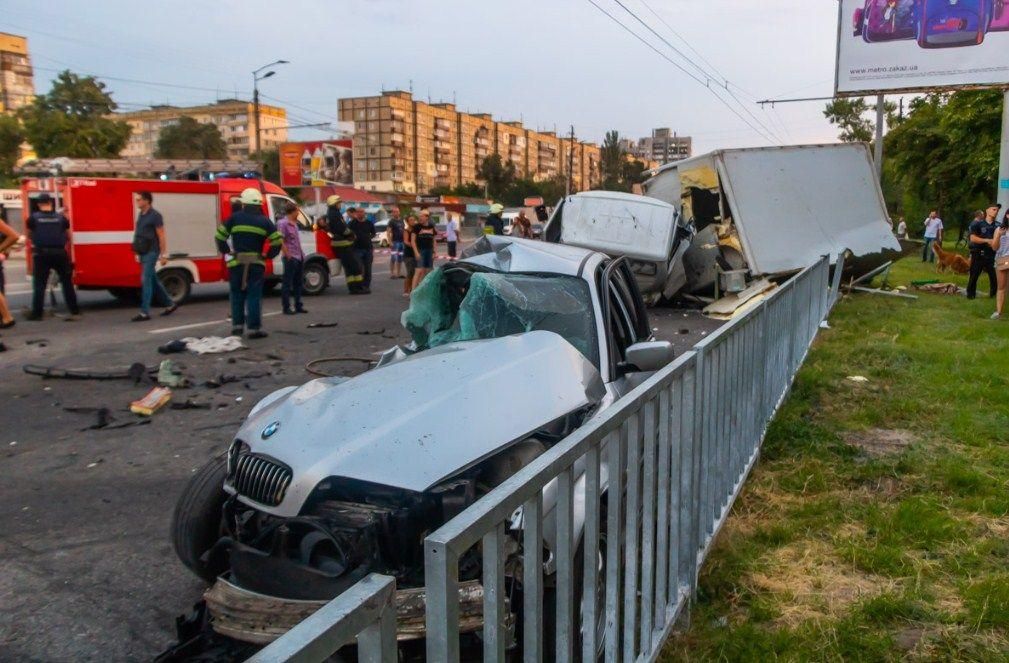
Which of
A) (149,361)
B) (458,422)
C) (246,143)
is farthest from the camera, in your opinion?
(246,143)

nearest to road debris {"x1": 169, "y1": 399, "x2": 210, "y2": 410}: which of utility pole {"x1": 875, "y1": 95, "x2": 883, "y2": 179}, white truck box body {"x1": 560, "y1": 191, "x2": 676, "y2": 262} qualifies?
white truck box body {"x1": 560, "y1": 191, "x2": 676, "y2": 262}

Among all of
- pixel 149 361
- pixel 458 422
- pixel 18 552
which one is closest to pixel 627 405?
pixel 458 422

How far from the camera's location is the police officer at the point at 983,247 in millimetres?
13797

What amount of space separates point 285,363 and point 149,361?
151 cm

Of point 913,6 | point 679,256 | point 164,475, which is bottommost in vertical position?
point 164,475

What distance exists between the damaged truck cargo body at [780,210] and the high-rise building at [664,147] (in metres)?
41.2

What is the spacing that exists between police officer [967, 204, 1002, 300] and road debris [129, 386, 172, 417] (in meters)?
13.2

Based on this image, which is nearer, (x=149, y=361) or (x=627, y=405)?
(x=627, y=405)

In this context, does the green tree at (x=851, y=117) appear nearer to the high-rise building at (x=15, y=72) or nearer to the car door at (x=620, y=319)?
the car door at (x=620, y=319)

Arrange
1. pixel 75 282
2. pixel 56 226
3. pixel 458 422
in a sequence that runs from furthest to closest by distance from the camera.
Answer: pixel 75 282 < pixel 56 226 < pixel 458 422

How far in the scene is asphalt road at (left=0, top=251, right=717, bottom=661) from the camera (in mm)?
3355

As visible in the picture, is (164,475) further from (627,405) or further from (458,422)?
(627,405)

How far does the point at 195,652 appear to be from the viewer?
105 inches

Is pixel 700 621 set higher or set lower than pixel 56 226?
lower
